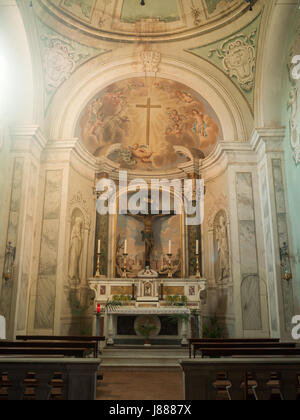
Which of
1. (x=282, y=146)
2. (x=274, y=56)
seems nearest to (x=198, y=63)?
(x=274, y=56)

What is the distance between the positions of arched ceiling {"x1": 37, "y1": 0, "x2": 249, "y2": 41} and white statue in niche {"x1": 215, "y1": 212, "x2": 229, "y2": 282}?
5.80 meters

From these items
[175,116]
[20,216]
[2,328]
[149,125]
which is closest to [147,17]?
[175,116]

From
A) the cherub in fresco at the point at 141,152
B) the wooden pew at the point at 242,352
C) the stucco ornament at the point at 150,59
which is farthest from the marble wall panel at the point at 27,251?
the wooden pew at the point at 242,352

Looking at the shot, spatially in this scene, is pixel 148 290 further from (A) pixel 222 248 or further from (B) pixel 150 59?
(B) pixel 150 59

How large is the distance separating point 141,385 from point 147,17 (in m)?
10.3

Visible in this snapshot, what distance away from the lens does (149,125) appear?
46.0 feet

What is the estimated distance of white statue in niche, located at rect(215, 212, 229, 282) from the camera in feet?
37.1

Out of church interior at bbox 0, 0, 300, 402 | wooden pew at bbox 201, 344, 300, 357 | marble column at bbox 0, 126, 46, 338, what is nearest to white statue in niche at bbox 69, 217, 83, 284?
church interior at bbox 0, 0, 300, 402

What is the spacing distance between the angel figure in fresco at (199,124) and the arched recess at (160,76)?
1237 mm

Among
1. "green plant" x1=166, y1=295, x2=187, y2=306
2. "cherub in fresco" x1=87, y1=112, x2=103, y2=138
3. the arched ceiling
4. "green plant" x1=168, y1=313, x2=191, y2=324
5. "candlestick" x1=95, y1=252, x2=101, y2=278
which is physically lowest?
"green plant" x1=168, y1=313, x2=191, y2=324

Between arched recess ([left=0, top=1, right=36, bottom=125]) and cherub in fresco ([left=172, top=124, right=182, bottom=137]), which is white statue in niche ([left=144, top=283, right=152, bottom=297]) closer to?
arched recess ([left=0, top=1, right=36, bottom=125])

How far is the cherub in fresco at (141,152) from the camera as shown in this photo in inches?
560
